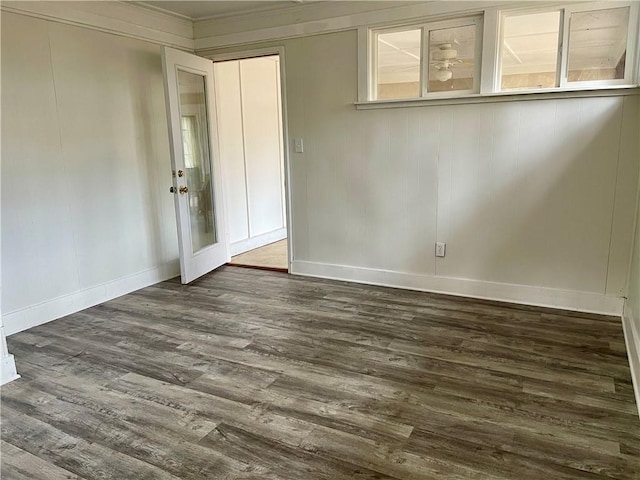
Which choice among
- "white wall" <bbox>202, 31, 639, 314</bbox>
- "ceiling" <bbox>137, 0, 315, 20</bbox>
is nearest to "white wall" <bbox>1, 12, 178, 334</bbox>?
"ceiling" <bbox>137, 0, 315, 20</bbox>

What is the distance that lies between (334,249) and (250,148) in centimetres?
206

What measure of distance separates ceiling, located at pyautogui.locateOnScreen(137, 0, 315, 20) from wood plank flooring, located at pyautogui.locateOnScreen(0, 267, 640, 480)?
2.60 m

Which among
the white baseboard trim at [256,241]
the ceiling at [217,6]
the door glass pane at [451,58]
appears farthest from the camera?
the white baseboard trim at [256,241]

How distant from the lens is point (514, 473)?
1729 millimetres

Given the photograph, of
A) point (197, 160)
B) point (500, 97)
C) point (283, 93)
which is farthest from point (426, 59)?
point (197, 160)

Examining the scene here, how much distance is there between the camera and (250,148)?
5.59 m

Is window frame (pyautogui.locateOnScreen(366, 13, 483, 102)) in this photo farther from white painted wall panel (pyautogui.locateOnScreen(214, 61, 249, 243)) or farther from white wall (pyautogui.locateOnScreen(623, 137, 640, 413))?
white painted wall panel (pyautogui.locateOnScreen(214, 61, 249, 243))

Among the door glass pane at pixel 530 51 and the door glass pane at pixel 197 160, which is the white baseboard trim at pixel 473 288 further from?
the door glass pane at pixel 530 51

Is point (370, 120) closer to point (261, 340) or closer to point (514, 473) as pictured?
point (261, 340)

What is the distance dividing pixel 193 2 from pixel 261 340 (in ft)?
9.64

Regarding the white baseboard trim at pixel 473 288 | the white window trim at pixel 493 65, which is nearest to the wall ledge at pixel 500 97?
the white window trim at pixel 493 65

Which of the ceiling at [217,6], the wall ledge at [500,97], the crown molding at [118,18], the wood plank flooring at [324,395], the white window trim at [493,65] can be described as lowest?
Answer: the wood plank flooring at [324,395]

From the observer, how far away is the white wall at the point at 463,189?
10.5 feet

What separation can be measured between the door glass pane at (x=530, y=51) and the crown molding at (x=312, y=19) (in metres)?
0.23
